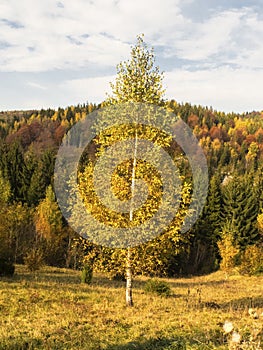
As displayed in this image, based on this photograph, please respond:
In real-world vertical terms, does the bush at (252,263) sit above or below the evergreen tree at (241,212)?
below

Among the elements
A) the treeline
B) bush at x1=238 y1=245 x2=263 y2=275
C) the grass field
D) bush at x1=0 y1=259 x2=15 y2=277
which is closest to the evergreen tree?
the treeline

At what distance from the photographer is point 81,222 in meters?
15.6

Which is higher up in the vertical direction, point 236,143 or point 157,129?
point 236,143

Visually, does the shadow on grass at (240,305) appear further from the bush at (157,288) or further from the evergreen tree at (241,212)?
the evergreen tree at (241,212)

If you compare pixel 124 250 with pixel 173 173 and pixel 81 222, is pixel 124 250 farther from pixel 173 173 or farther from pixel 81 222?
pixel 173 173

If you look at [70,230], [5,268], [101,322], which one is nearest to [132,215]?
[101,322]

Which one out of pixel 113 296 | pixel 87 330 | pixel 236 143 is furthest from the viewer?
pixel 236 143

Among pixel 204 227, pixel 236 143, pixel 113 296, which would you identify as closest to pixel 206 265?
pixel 204 227

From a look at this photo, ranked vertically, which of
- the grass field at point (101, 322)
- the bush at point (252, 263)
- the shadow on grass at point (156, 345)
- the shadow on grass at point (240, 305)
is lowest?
the bush at point (252, 263)

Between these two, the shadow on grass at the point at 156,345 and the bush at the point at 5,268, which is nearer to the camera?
the shadow on grass at the point at 156,345

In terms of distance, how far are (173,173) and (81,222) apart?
15.1 feet

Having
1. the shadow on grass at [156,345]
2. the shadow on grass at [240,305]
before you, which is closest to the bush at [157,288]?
the shadow on grass at [240,305]

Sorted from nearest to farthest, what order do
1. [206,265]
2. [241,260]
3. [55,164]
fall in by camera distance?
[241,260]
[206,265]
[55,164]

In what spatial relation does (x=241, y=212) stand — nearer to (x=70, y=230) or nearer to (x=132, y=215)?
(x=70, y=230)
